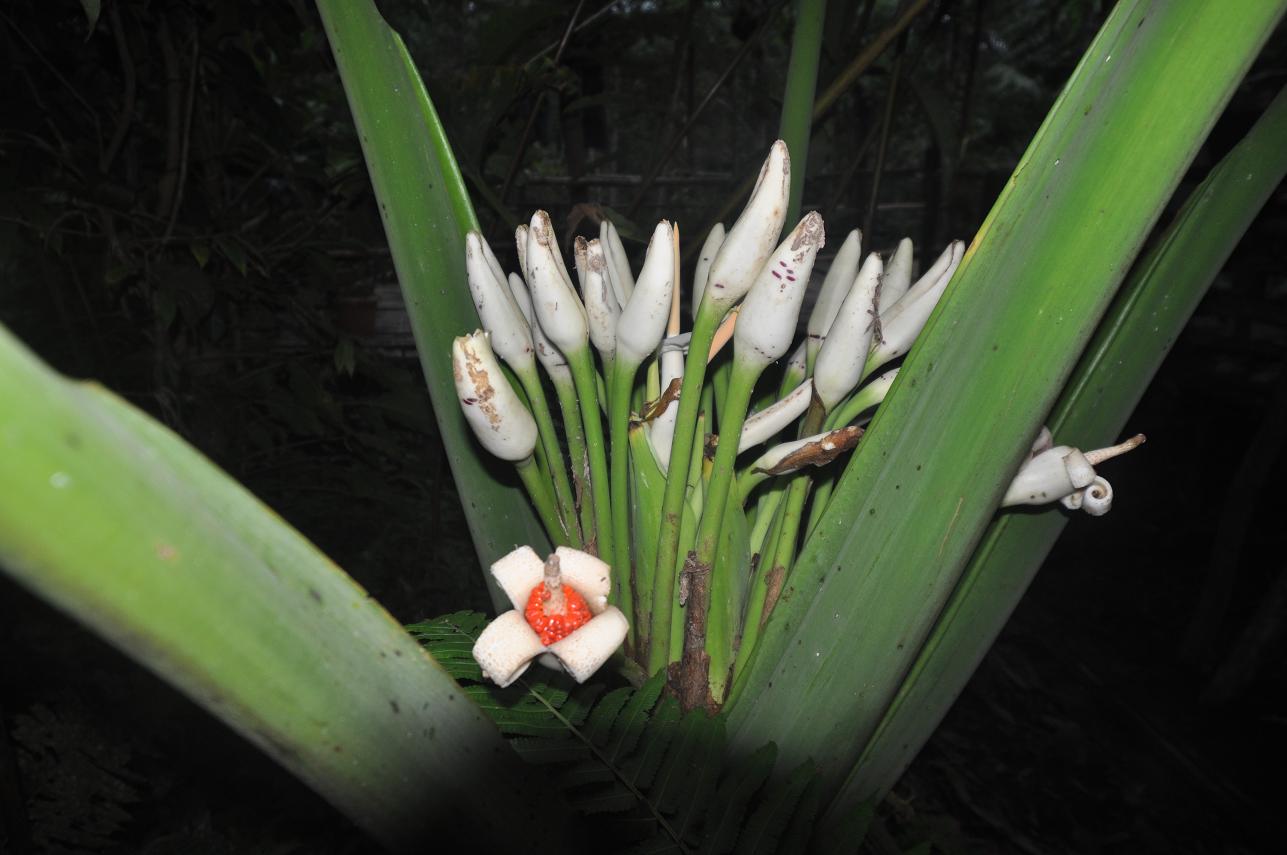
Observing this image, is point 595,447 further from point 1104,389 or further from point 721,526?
point 1104,389

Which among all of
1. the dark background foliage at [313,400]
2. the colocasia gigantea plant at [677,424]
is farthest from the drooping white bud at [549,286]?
the dark background foliage at [313,400]

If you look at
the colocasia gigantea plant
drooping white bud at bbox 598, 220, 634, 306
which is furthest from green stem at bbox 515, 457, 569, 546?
drooping white bud at bbox 598, 220, 634, 306

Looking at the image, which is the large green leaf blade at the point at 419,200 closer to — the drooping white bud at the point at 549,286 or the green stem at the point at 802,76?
the drooping white bud at the point at 549,286

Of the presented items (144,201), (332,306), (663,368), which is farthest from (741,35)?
(663,368)

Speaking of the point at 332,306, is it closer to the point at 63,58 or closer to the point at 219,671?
the point at 63,58

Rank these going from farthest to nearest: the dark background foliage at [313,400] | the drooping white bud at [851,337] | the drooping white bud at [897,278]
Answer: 1. the dark background foliage at [313,400]
2. the drooping white bud at [897,278]
3. the drooping white bud at [851,337]

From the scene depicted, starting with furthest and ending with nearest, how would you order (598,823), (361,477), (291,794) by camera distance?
1. (361,477)
2. (291,794)
3. (598,823)
